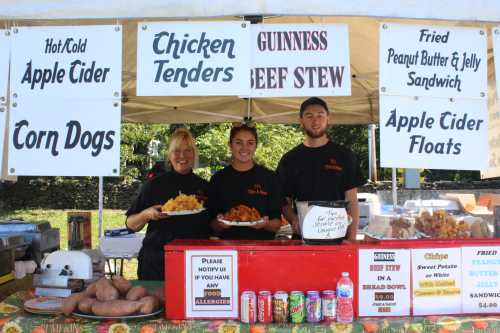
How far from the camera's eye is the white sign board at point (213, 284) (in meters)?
2.33

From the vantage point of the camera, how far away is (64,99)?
2340 millimetres

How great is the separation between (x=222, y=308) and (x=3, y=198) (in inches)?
663

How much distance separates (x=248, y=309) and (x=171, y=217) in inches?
49.5

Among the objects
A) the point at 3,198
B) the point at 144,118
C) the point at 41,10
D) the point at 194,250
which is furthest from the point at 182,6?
the point at 3,198

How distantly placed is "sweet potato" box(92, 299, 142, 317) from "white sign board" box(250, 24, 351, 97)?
111cm

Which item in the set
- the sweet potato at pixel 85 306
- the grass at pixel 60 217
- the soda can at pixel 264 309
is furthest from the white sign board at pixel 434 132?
the grass at pixel 60 217

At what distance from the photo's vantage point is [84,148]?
232 cm

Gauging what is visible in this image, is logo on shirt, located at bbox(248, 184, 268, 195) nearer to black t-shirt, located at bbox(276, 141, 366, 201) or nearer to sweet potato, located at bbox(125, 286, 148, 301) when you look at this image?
→ black t-shirt, located at bbox(276, 141, 366, 201)

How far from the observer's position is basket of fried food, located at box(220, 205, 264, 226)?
3.19 m

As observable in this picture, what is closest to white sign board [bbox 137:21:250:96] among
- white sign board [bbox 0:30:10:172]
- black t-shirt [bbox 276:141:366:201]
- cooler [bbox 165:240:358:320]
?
white sign board [bbox 0:30:10:172]

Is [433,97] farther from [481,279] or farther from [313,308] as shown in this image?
[313,308]

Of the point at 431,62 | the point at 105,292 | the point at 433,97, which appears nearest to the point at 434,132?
the point at 433,97

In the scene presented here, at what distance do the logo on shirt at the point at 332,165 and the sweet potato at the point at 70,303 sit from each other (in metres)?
1.96

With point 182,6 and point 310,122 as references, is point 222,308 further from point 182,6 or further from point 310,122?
point 310,122
